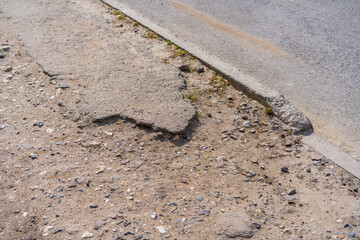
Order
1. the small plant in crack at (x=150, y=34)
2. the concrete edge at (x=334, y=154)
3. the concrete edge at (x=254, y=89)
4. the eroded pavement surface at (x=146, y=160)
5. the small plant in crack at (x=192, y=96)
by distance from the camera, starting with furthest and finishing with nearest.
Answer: the small plant in crack at (x=150, y=34)
the small plant in crack at (x=192, y=96)
the concrete edge at (x=254, y=89)
the concrete edge at (x=334, y=154)
the eroded pavement surface at (x=146, y=160)

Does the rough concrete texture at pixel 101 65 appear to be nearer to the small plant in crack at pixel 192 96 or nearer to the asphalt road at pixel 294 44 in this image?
the small plant in crack at pixel 192 96

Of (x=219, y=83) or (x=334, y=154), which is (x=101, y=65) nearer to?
A: (x=219, y=83)

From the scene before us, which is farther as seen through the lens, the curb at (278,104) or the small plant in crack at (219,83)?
the small plant in crack at (219,83)

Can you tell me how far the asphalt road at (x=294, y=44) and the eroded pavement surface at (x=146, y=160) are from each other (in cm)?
53

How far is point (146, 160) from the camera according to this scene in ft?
10.3

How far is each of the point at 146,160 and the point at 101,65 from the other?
1.68 meters

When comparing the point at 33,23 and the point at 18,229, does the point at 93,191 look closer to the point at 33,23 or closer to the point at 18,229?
the point at 18,229

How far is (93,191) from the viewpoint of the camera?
284cm

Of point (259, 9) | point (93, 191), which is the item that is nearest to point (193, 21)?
point (259, 9)

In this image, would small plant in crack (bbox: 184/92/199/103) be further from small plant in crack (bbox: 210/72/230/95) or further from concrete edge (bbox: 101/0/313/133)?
concrete edge (bbox: 101/0/313/133)

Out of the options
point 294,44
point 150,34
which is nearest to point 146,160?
point 150,34

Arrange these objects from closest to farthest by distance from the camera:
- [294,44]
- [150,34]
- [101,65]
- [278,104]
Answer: [278,104] → [101,65] → [294,44] → [150,34]

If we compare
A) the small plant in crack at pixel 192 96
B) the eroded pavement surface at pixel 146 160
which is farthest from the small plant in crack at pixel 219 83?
the small plant in crack at pixel 192 96

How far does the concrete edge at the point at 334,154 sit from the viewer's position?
303cm
